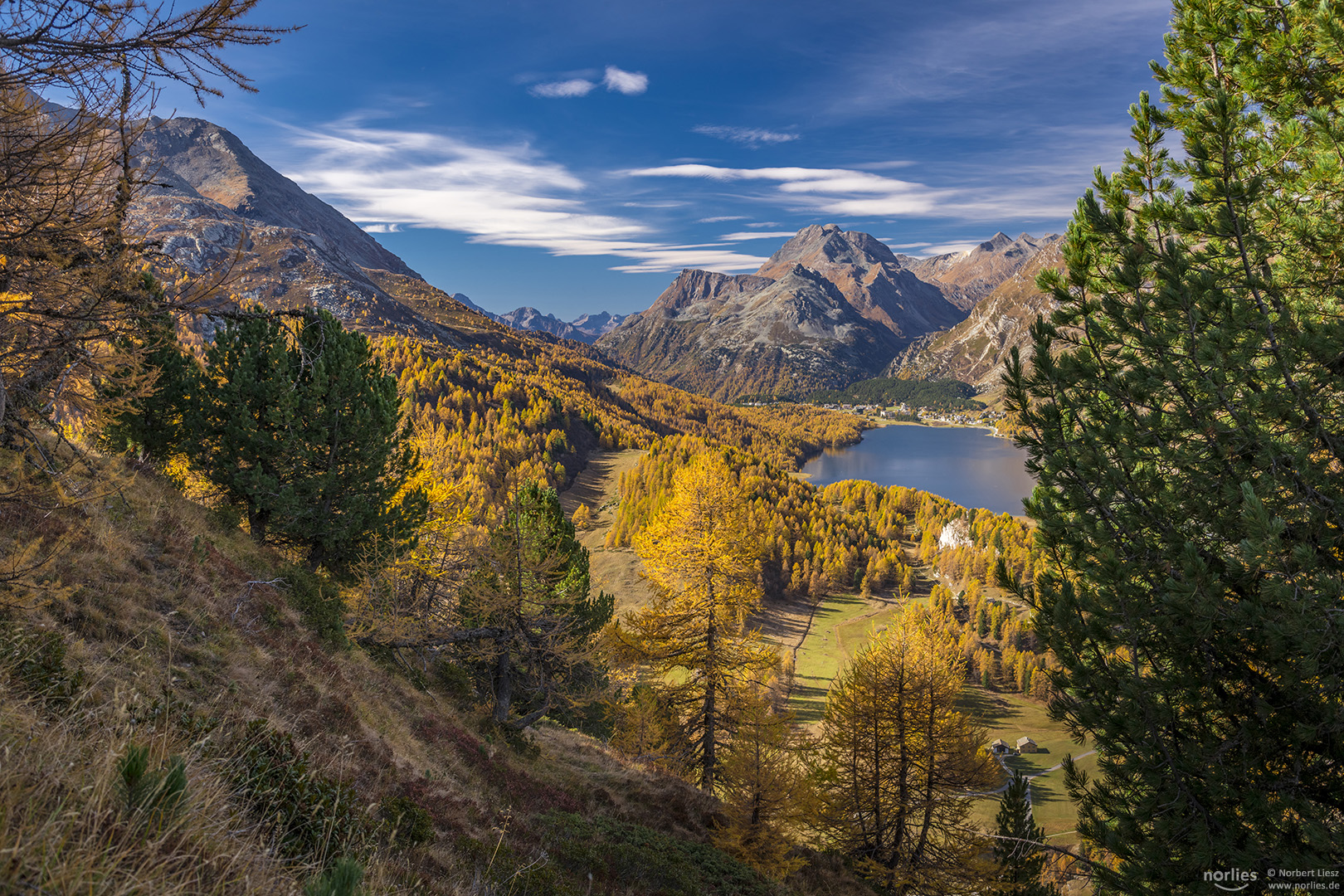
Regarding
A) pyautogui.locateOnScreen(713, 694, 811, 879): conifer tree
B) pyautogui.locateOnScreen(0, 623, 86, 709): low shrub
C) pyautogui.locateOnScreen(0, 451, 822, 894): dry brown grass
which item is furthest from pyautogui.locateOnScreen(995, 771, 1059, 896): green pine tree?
pyautogui.locateOnScreen(0, 623, 86, 709): low shrub

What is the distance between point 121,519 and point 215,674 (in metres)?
5.95

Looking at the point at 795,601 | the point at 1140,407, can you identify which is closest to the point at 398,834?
the point at 1140,407

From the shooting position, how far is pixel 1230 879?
214 inches

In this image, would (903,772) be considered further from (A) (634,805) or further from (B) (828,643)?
(B) (828,643)

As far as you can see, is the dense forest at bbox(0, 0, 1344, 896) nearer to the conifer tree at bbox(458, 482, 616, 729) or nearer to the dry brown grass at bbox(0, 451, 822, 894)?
the dry brown grass at bbox(0, 451, 822, 894)

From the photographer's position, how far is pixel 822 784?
1969 centimetres

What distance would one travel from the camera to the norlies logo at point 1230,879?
535 centimetres

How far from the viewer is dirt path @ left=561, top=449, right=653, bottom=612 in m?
96.9

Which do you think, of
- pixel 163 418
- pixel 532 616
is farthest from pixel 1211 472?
pixel 163 418

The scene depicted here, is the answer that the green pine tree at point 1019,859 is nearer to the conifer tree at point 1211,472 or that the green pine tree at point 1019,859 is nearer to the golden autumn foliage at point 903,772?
the golden autumn foliage at point 903,772

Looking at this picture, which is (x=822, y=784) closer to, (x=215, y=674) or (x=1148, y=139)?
(x=215, y=674)

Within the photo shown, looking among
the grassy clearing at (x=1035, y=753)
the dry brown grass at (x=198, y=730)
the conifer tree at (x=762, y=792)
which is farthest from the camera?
the grassy clearing at (x=1035, y=753)

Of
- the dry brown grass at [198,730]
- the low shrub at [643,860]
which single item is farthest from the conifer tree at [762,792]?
the low shrub at [643,860]

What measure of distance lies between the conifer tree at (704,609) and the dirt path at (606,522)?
40386mm
